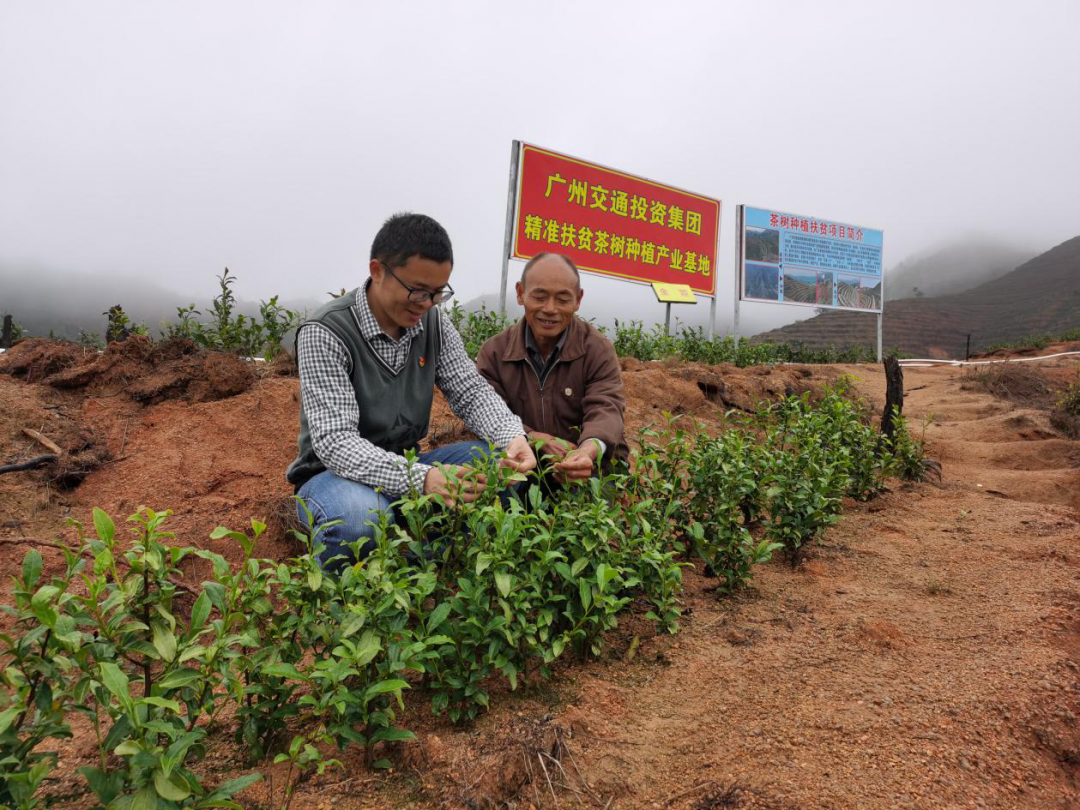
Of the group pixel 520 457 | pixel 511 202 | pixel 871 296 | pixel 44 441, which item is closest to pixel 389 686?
pixel 520 457

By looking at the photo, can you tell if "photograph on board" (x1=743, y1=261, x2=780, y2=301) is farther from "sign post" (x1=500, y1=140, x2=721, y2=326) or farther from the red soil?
the red soil

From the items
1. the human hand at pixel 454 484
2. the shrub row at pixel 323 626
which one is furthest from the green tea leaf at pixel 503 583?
the human hand at pixel 454 484

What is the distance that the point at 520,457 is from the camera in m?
2.24

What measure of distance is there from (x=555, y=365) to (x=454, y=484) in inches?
46.1

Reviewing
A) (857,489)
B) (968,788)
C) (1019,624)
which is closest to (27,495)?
(968,788)

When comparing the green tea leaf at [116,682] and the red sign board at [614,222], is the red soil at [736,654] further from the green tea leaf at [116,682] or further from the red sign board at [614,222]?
the red sign board at [614,222]

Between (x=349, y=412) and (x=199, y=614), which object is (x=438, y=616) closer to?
(x=199, y=614)

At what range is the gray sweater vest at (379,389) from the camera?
7.54ft

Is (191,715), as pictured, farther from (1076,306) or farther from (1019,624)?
(1076,306)

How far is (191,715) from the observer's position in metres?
1.27

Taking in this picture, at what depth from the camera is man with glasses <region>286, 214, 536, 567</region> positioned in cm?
205

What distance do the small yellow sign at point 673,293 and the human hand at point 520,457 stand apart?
696 cm

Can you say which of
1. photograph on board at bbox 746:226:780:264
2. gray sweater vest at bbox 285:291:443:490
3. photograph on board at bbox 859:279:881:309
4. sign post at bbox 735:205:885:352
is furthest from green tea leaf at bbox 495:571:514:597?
photograph on board at bbox 859:279:881:309

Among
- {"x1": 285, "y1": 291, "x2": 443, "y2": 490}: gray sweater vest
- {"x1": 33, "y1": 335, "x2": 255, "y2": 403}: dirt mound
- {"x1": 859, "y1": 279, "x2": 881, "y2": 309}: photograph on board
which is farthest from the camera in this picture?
{"x1": 859, "y1": 279, "x2": 881, "y2": 309}: photograph on board
